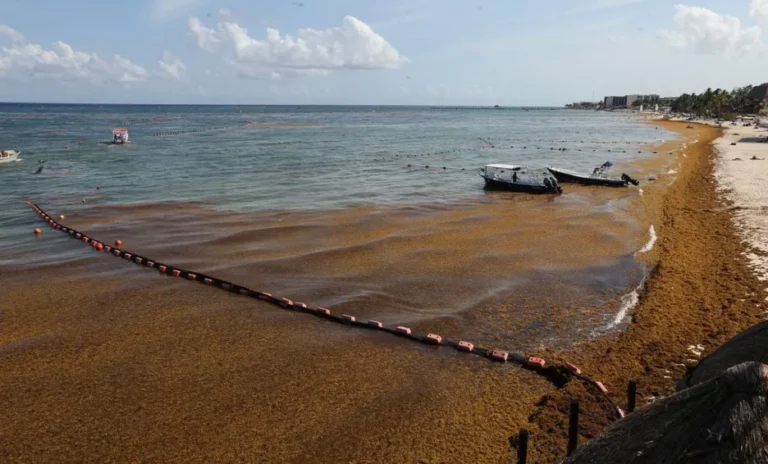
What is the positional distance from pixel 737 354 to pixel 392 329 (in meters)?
A: 8.27

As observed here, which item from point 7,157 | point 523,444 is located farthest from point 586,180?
point 7,157

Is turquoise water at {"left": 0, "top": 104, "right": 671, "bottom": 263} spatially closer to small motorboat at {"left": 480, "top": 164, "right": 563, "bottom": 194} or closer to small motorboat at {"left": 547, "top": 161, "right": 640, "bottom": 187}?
small motorboat at {"left": 480, "top": 164, "right": 563, "bottom": 194}

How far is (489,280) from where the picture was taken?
1858cm

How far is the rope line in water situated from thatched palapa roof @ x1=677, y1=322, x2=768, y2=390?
1.72m

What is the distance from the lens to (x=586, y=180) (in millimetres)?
40656

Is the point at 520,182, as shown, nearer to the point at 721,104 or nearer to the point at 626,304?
the point at 626,304

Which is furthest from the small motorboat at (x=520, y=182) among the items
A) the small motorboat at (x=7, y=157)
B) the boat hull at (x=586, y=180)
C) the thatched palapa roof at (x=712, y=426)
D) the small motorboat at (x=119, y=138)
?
the small motorboat at (x=119, y=138)

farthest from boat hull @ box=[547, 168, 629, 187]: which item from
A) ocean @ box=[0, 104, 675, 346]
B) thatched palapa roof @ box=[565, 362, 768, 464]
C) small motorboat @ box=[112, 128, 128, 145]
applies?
small motorboat @ box=[112, 128, 128, 145]

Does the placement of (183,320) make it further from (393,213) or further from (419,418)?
(393,213)

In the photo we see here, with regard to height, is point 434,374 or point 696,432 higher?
point 696,432

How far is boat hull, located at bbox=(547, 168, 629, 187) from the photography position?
39.1 metres

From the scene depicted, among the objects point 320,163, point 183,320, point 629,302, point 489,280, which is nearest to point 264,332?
point 183,320

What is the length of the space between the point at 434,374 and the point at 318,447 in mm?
3553

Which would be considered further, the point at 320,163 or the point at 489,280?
the point at 320,163
